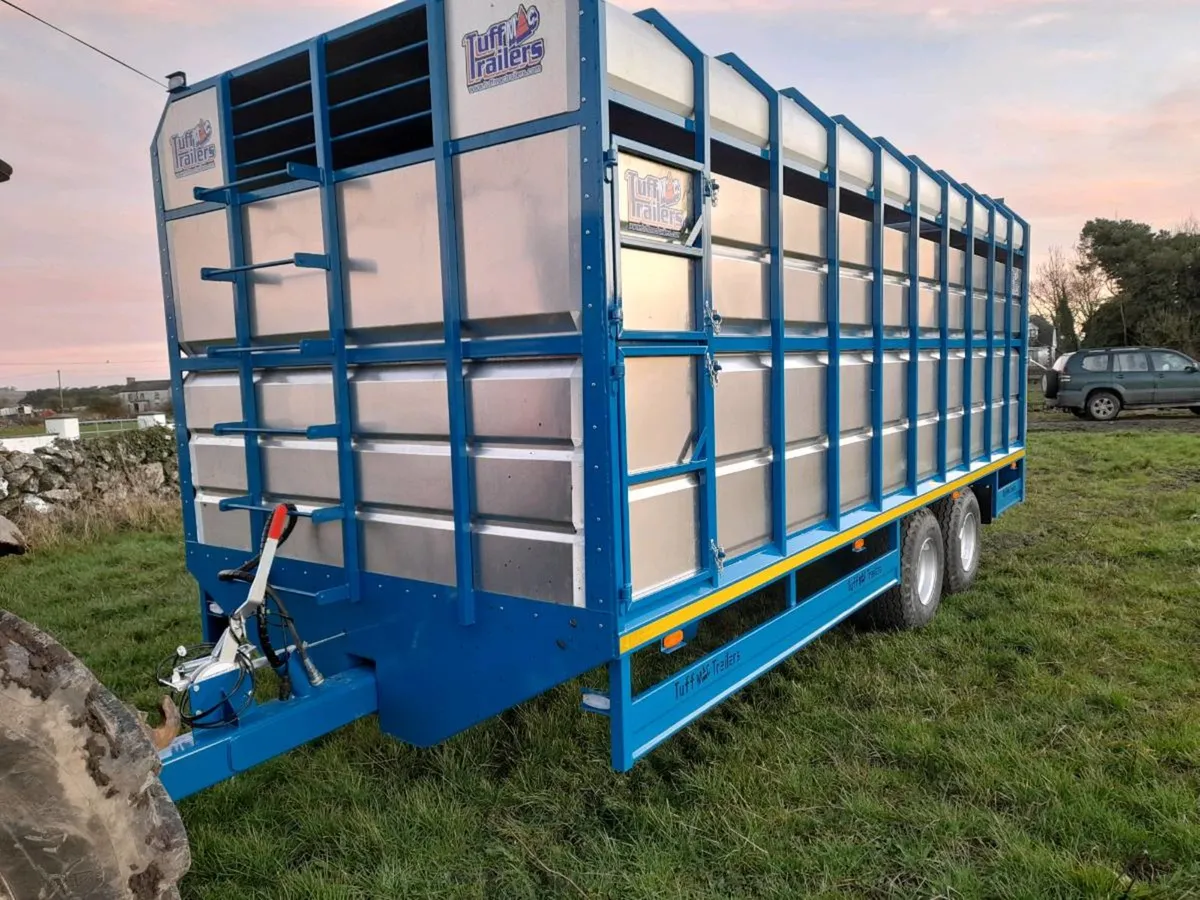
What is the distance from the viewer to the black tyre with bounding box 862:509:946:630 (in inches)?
215

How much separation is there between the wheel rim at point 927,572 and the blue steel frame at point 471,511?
1666 millimetres

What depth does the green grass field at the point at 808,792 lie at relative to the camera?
299cm

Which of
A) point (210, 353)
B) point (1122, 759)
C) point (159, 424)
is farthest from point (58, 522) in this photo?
point (1122, 759)

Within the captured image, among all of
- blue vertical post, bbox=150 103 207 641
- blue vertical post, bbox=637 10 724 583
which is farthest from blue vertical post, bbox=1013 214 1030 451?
blue vertical post, bbox=150 103 207 641

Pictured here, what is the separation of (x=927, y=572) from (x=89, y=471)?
1020 centimetres

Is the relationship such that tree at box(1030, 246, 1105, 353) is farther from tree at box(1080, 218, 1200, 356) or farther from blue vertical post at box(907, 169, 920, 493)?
blue vertical post at box(907, 169, 920, 493)

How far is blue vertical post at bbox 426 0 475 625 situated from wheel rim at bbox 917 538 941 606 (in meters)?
3.63

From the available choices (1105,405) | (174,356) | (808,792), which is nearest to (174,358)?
(174,356)

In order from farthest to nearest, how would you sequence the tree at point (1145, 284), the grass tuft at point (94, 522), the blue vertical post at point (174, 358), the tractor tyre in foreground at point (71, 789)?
the tree at point (1145, 284) → the grass tuft at point (94, 522) → the blue vertical post at point (174, 358) → the tractor tyre in foreground at point (71, 789)

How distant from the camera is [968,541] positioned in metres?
6.70

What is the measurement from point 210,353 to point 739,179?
2.47 metres

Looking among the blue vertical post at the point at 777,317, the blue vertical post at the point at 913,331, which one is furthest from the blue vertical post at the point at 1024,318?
the blue vertical post at the point at 777,317

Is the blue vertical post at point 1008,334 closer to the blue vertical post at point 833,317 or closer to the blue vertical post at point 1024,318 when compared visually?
the blue vertical post at point 1024,318

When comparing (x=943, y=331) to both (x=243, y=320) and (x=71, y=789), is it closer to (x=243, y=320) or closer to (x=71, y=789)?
(x=243, y=320)
